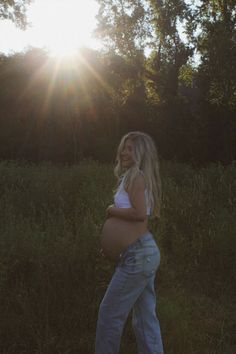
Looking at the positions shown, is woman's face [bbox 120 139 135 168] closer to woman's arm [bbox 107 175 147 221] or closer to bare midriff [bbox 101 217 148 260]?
woman's arm [bbox 107 175 147 221]

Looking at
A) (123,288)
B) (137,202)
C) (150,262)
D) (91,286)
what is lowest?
(91,286)

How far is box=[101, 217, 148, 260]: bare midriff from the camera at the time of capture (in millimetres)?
3521

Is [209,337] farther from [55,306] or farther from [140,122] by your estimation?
[140,122]

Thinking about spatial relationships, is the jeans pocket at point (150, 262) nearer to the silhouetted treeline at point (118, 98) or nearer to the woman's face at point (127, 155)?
the woman's face at point (127, 155)

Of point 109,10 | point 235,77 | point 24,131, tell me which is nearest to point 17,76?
point 24,131

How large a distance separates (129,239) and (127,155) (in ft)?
2.09

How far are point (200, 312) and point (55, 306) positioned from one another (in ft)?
5.54

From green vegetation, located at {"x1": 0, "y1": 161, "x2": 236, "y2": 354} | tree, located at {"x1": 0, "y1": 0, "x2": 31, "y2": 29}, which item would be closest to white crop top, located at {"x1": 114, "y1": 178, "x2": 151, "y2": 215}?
green vegetation, located at {"x1": 0, "y1": 161, "x2": 236, "y2": 354}

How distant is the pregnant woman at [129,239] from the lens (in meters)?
3.51

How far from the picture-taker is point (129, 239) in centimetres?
352

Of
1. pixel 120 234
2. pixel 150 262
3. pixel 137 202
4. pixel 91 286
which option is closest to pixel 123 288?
pixel 150 262

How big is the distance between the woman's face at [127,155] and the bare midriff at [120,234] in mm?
433

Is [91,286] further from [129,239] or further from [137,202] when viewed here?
[137,202]

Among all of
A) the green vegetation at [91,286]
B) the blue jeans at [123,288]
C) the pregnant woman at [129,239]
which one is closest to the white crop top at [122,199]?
the pregnant woman at [129,239]
